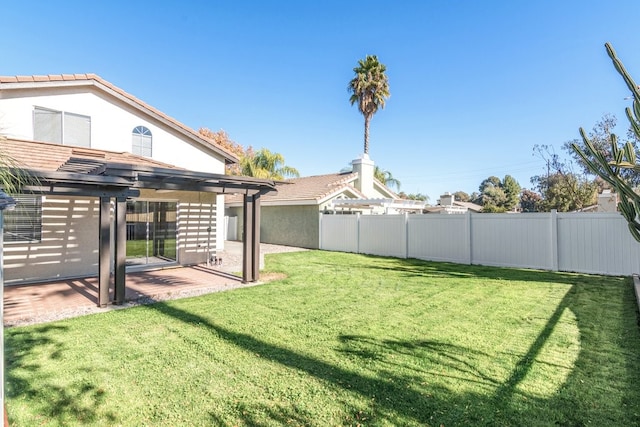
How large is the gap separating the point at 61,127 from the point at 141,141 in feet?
A: 9.38

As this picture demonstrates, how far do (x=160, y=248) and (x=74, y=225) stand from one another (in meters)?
3.22

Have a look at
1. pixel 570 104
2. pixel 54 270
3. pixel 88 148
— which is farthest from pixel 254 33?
pixel 570 104

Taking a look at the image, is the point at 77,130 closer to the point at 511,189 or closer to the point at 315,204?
the point at 315,204

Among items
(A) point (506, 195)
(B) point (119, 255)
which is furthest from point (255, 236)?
(A) point (506, 195)

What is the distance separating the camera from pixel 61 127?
1247cm

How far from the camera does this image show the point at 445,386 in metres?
4.19

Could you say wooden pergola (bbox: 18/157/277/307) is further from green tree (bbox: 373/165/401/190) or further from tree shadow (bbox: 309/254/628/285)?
green tree (bbox: 373/165/401/190)

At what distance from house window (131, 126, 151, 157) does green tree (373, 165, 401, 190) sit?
3294 cm

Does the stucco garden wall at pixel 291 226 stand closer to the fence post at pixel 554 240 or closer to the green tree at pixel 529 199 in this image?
the fence post at pixel 554 240

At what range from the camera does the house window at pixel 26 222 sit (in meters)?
10.2

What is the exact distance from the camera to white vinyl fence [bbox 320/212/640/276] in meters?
11.4

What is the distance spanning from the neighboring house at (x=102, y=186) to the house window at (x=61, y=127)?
32 mm

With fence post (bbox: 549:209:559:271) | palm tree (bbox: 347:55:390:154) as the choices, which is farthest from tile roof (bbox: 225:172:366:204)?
fence post (bbox: 549:209:559:271)

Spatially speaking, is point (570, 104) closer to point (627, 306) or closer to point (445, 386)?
point (627, 306)
